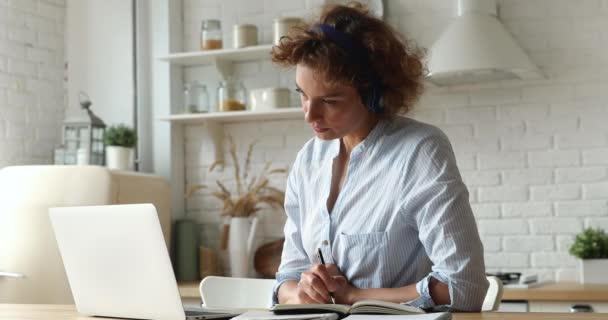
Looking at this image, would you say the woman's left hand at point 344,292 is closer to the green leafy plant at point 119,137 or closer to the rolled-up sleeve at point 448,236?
the rolled-up sleeve at point 448,236

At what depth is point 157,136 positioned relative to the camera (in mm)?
4578

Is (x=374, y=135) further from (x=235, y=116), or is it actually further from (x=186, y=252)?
(x=186, y=252)

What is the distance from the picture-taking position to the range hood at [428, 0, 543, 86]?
371 centimetres

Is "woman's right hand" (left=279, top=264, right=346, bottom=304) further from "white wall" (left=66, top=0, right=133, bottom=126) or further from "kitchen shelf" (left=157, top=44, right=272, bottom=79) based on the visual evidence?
"white wall" (left=66, top=0, right=133, bottom=126)

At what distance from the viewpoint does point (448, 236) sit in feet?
6.40

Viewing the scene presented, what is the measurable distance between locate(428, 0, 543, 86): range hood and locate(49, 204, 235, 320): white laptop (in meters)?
2.18

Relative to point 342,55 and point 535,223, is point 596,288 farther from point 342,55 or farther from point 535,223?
point 342,55

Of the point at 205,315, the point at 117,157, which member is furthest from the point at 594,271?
the point at 205,315

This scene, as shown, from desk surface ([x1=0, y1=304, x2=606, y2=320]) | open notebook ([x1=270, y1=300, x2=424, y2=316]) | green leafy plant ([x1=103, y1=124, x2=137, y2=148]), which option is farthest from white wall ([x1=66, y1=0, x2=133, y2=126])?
open notebook ([x1=270, y1=300, x2=424, y2=316])

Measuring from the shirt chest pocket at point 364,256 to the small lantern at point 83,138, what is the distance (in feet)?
8.05

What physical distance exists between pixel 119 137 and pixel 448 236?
106 inches

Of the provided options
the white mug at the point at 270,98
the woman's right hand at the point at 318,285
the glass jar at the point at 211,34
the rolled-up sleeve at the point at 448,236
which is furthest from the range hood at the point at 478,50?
the woman's right hand at the point at 318,285

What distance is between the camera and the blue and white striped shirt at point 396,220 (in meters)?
1.96

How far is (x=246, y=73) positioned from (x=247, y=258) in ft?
3.13
